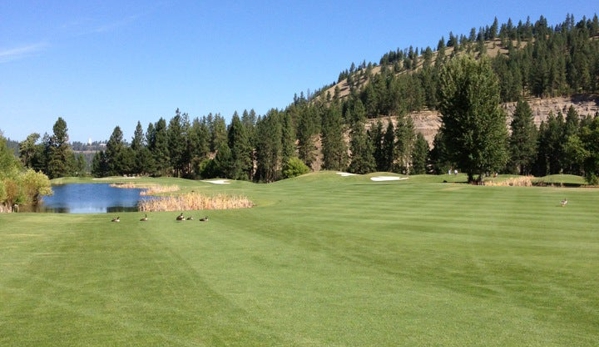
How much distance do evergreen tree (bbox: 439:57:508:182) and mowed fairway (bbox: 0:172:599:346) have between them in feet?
90.2

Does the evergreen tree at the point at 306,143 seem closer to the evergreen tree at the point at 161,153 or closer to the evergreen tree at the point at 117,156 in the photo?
the evergreen tree at the point at 161,153

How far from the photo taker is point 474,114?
46625 mm

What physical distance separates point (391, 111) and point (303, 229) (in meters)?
129

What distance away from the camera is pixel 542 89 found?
137m

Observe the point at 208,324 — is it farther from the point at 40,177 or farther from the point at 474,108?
the point at 40,177

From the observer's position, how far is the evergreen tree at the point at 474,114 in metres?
46.8

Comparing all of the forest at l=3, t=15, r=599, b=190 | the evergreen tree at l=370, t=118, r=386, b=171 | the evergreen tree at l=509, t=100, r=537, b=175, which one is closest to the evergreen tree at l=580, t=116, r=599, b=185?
the forest at l=3, t=15, r=599, b=190

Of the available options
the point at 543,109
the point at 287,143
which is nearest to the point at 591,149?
the point at 287,143

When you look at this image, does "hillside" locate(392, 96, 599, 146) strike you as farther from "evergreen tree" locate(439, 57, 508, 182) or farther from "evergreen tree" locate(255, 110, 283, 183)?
"evergreen tree" locate(439, 57, 508, 182)

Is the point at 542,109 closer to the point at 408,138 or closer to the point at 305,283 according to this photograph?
the point at 408,138

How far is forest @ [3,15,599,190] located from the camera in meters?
47.8

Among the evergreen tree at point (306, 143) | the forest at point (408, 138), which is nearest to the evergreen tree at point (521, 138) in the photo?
the forest at point (408, 138)

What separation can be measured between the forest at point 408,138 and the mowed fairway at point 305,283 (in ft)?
94.7

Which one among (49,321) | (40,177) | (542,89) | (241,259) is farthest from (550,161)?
(49,321)
